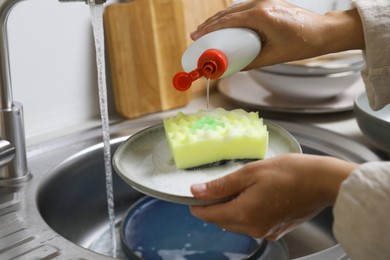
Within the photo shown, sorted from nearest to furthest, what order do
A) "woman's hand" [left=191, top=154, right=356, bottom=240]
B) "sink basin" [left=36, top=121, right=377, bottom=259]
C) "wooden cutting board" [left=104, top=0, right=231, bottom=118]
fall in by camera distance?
"woman's hand" [left=191, top=154, right=356, bottom=240] → "sink basin" [left=36, top=121, right=377, bottom=259] → "wooden cutting board" [left=104, top=0, right=231, bottom=118]

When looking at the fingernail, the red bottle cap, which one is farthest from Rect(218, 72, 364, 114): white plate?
the fingernail

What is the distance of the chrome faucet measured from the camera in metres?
0.95

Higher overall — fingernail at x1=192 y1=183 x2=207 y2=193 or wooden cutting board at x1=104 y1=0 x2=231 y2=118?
wooden cutting board at x1=104 y1=0 x2=231 y2=118

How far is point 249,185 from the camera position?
0.76 metres

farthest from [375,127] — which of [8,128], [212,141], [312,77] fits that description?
[8,128]

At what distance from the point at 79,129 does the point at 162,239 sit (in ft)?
1.07

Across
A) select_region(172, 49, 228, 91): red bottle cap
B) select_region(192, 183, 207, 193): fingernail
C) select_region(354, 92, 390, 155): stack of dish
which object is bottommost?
select_region(354, 92, 390, 155): stack of dish

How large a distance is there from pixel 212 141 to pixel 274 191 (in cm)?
14

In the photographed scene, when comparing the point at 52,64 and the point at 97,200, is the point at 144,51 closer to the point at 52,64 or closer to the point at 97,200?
the point at 52,64

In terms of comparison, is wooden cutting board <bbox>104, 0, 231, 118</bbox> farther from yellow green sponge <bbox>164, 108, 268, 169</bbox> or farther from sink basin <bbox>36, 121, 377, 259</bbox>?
Result: yellow green sponge <bbox>164, 108, 268, 169</bbox>

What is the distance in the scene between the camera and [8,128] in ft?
3.29

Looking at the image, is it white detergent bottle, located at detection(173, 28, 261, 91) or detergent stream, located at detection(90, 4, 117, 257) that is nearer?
white detergent bottle, located at detection(173, 28, 261, 91)

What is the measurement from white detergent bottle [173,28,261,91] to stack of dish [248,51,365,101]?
43 centimetres

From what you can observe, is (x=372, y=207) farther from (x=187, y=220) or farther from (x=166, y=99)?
(x=166, y=99)
